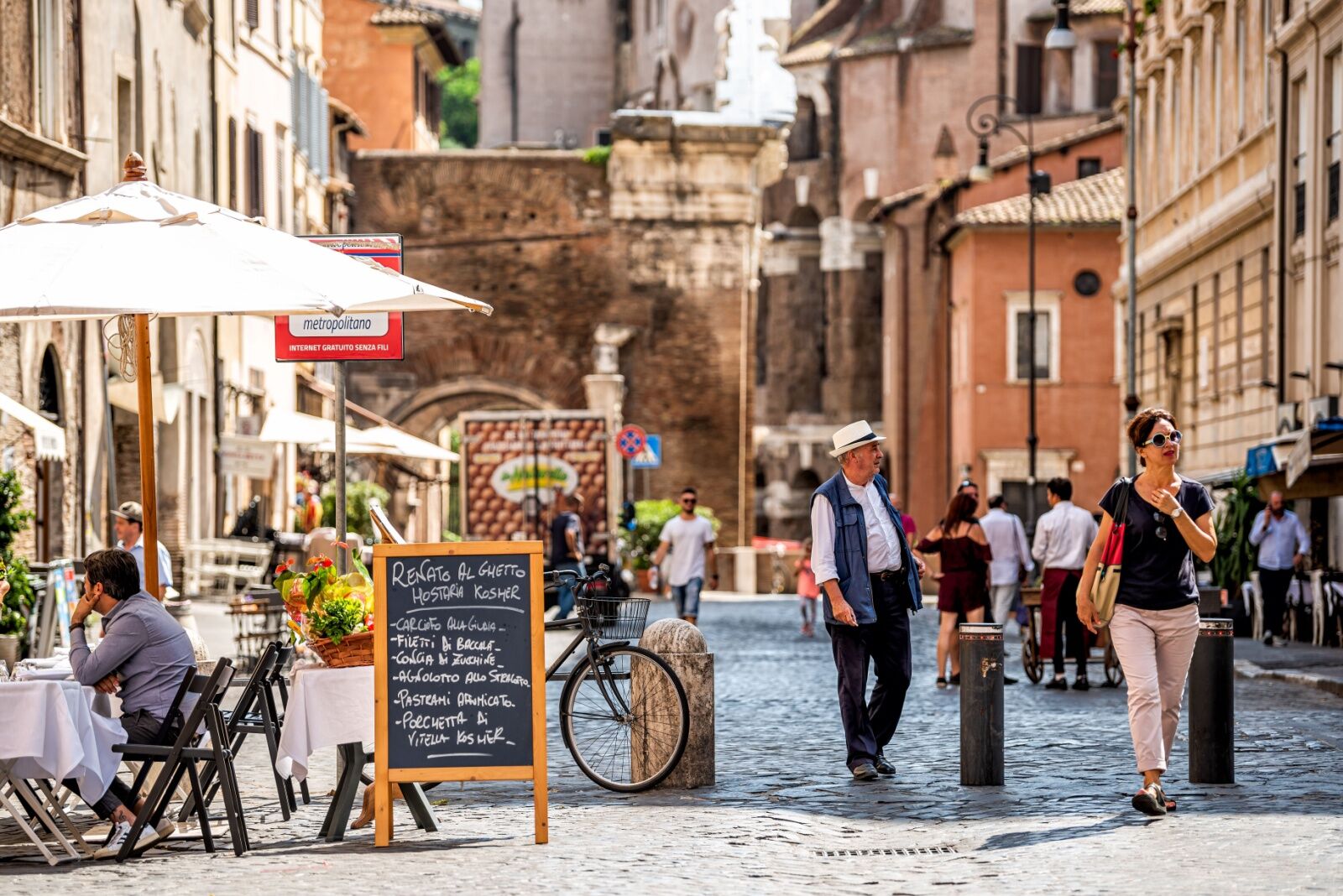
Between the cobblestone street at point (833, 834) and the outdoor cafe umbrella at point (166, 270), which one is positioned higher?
the outdoor cafe umbrella at point (166, 270)

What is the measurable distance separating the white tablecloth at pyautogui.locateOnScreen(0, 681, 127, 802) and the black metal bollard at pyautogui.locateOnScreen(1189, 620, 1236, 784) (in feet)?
15.5

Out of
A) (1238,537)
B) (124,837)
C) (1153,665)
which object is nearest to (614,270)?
(1238,537)

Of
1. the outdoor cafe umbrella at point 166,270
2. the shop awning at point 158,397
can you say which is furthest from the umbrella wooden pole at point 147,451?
the shop awning at point 158,397

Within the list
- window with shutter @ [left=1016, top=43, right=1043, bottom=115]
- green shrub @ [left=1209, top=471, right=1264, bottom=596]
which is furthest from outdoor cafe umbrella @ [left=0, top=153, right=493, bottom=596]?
window with shutter @ [left=1016, top=43, right=1043, bottom=115]

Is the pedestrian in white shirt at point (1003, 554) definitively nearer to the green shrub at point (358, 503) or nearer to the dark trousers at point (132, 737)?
the dark trousers at point (132, 737)

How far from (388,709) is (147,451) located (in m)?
1.94

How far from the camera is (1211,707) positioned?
10961 millimetres

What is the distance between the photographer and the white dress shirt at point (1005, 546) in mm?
20391

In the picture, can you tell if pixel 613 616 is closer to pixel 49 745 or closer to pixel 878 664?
pixel 878 664

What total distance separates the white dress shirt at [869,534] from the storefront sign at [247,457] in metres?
19.4

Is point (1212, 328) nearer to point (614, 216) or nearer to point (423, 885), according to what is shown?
point (614, 216)

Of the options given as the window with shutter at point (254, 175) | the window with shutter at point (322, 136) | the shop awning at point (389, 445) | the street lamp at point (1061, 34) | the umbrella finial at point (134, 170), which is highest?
the street lamp at point (1061, 34)

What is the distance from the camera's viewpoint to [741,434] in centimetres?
4528

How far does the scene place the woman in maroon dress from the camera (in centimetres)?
1761
